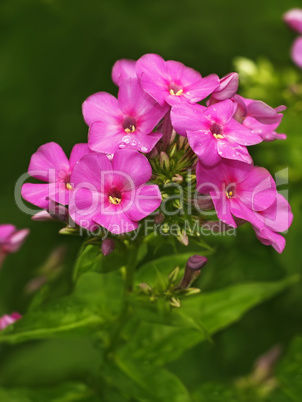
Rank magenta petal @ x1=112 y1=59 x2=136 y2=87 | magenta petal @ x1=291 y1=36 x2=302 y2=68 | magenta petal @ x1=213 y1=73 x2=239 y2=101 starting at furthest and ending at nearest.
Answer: magenta petal @ x1=291 y1=36 x2=302 y2=68
magenta petal @ x1=112 y1=59 x2=136 y2=87
magenta petal @ x1=213 y1=73 x2=239 y2=101

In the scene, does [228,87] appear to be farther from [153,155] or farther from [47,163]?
[47,163]

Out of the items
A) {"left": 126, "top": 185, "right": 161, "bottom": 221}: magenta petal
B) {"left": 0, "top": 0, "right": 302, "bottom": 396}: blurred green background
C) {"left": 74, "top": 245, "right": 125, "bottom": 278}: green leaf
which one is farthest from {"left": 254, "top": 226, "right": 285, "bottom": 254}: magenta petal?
{"left": 0, "top": 0, "right": 302, "bottom": 396}: blurred green background

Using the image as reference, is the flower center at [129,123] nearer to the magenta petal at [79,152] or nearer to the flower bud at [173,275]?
the magenta petal at [79,152]

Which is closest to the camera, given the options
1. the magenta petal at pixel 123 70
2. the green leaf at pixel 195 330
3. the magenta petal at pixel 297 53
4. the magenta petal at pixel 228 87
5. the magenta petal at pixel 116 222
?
the magenta petal at pixel 116 222

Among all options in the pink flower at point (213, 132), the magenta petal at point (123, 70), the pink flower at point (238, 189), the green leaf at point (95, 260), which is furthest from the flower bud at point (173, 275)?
the magenta petal at point (123, 70)

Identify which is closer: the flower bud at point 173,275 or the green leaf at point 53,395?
the flower bud at point 173,275

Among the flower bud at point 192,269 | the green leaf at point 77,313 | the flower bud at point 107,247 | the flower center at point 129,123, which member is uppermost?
the flower center at point 129,123

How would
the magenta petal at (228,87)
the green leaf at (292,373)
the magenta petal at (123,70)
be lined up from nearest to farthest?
the magenta petal at (228,87)
the magenta petal at (123,70)
the green leaf at (292,373)

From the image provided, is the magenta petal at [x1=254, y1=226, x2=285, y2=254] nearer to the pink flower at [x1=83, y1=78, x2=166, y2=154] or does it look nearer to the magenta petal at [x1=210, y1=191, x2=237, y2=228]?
the magenta petal at [x1=210, y1=191, x2=237, y2=228]
